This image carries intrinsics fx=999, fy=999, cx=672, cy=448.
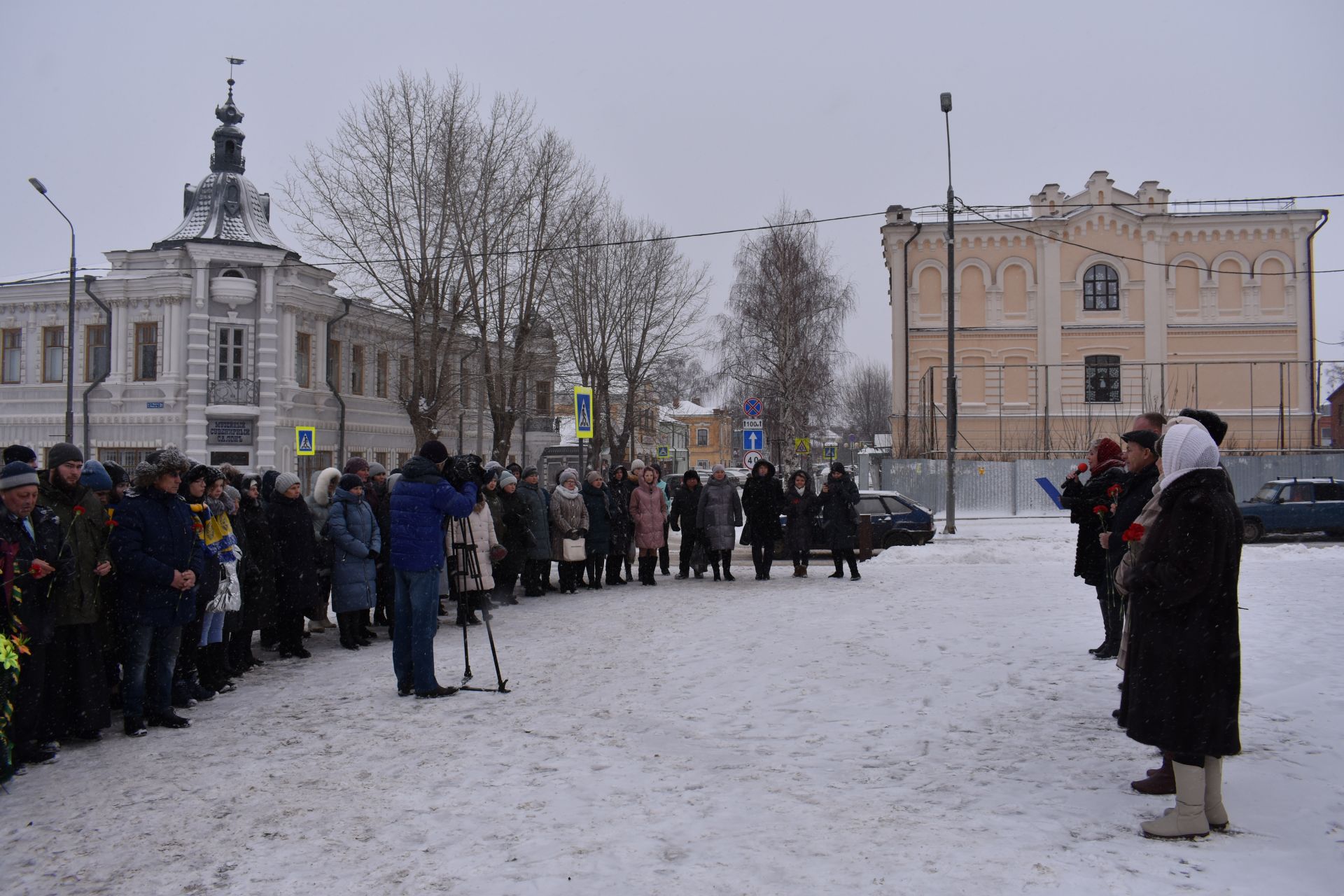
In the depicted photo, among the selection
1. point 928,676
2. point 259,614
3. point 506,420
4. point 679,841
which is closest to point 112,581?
point 259,614

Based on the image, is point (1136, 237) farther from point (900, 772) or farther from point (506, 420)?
point (900, 772)

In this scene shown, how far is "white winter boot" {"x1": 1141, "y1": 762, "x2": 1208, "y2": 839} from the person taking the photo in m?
4.30

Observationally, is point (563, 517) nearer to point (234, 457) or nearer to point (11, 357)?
point (234, 457)

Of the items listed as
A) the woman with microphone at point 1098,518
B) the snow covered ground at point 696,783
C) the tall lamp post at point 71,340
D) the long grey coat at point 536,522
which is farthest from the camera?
the tall lamp post at point 71,340

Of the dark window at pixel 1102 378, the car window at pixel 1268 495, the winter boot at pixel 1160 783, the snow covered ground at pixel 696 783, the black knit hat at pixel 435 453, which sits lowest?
the snow covered ground at pixel 696 783

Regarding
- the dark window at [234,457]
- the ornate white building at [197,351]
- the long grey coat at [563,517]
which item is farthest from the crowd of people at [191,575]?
the dark window at [234,457]

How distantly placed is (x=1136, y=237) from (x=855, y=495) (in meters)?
31.8

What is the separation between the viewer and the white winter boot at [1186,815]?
4.30 meters

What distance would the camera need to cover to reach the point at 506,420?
30453 mm

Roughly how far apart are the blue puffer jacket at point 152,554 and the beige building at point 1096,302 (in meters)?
35.1

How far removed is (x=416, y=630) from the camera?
7.32m

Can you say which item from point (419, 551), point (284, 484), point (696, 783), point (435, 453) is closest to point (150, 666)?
point (419, 551)

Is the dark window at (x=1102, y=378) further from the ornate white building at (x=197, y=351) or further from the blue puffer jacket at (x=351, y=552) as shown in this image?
the blue puffer jacket at (x=351, y=552)

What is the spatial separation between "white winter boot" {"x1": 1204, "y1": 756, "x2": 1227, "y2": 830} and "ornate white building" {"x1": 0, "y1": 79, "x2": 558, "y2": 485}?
27482 millimetres
